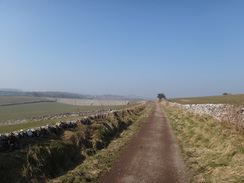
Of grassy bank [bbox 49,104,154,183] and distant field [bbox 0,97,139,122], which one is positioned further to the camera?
distant field [bbox 0,97,139,122]

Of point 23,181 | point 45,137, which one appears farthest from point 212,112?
point 23,181

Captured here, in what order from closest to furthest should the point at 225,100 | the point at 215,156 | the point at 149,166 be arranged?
the point at 149,166
the point at 215,156
the point at 225,100

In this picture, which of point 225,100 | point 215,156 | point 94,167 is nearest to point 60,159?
point 94,167

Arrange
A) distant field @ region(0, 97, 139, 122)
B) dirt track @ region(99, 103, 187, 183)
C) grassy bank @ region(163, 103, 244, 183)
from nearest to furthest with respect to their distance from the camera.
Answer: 1. grassy bank @ region(163, 103, 244, 183)
2. dirt track @ region(99, 103, 187, 183)
3. distant field @ region(0, 97, 139, 122)

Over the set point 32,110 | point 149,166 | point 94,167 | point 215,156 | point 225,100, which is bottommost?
point 32,110

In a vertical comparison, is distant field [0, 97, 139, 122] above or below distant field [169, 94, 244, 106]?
below

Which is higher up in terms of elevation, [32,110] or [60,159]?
[60,159]

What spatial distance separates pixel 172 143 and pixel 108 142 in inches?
160

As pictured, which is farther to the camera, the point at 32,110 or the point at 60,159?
the point at 32,110

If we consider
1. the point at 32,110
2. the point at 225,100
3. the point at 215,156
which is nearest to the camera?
the point at 215,156

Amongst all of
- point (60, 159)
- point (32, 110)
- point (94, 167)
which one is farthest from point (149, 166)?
point (32, 110)

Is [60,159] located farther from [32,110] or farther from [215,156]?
[32,110]

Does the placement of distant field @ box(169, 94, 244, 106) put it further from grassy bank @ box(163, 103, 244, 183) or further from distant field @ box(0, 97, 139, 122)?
distant field @ box(0, 97, 139, 122)

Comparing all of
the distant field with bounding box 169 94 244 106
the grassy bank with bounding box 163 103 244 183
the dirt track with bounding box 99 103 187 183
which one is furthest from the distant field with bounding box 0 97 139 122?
the distant field with bounding box 169 94 244 106
